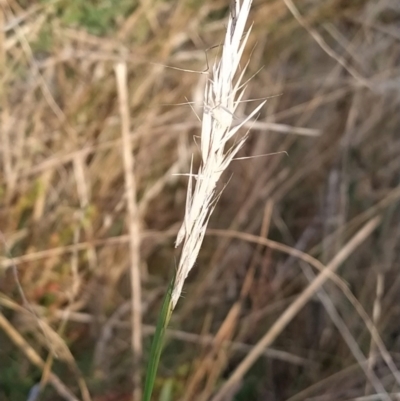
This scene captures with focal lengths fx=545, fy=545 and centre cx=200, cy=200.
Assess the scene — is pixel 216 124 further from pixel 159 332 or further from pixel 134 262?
pixel 134 262

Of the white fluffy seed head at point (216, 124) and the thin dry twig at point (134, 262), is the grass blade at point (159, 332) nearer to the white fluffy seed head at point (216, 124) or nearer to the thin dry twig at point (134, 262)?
the white fluffy seed head at point (216, 124)

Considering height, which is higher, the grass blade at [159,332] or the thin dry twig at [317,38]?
the thin dry twig at [317,38]

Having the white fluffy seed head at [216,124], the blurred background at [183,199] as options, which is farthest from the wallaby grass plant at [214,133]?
the blurred background at [183,199]

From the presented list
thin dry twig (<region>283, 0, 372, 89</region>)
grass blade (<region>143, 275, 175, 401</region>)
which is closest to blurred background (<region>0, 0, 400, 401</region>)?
thin dry twig (<region>283, 0, 372, 89</region>)

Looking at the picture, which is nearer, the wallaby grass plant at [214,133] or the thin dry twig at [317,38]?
the wallaby grass plant at [214,133]

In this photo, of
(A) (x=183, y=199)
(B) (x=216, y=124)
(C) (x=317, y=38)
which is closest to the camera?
(B) (x=216, y=124)

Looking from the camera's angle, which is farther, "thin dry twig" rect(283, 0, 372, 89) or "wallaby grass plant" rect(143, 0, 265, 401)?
"thin dry twig" rect(283, 0, 372, 89)

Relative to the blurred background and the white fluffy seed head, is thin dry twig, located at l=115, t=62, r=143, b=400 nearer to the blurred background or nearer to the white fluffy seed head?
the blurred background

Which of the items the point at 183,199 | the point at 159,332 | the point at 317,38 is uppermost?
the point at 317,38

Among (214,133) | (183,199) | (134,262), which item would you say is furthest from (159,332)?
(183,199)
